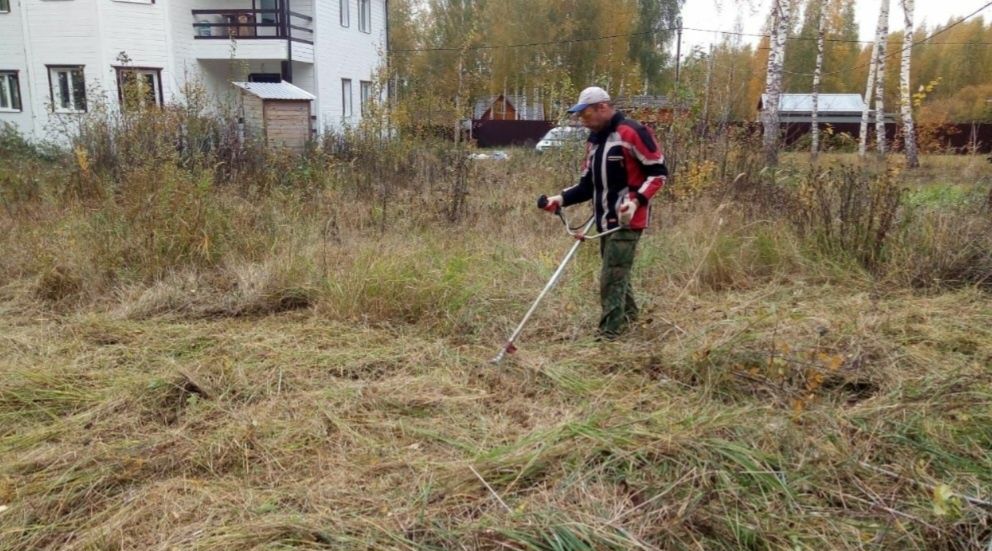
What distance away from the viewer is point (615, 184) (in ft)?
14.3

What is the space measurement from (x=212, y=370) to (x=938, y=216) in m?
5.86

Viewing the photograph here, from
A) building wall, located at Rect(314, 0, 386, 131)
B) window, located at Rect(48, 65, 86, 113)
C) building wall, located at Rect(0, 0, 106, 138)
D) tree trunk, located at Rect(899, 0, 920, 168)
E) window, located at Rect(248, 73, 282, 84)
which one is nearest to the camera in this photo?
tree trunk, located at Rect(899, 0, 920, 168)

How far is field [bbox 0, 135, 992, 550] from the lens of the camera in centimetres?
264

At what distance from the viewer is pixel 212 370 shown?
3.99 metres

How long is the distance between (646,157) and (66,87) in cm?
2027

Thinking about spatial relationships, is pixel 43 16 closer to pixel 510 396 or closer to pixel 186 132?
pixel 186 132

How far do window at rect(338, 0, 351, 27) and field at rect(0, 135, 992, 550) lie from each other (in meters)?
18.1

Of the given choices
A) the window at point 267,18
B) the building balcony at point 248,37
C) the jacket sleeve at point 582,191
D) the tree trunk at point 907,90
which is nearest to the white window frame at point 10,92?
the building balcony at point 248,37

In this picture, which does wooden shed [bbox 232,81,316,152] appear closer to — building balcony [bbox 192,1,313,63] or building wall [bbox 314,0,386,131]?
building wall [bbox 314,0,386,131]

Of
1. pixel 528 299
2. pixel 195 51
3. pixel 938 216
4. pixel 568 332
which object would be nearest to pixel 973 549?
pixel 568 332

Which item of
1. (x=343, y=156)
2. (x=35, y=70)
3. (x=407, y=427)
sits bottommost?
(x=407, y=427)

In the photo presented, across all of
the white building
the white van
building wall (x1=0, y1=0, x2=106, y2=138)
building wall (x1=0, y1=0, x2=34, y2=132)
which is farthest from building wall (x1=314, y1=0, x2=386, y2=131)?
the white van

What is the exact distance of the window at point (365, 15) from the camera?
24875mm

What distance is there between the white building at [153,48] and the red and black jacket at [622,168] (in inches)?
541
